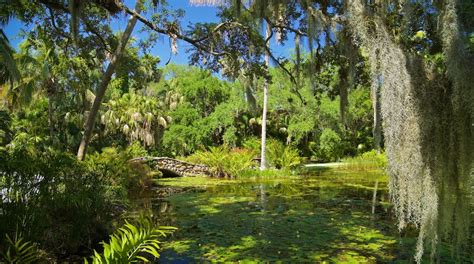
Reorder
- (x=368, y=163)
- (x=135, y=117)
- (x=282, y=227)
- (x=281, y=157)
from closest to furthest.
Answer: (x=282, y=227) < (x=281, y=157) < (x=368, y=163) < (x=135, y=117)

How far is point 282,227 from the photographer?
22.9 ft

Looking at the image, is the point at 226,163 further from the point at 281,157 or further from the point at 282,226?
the point at 282,226

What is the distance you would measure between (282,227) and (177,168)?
1265cm

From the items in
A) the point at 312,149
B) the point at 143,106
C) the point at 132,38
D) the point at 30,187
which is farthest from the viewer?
the point at 312,149

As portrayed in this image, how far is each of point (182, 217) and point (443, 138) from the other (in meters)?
6.05

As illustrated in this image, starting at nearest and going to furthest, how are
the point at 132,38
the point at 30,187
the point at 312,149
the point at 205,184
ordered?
the point at 30,187 < the point at 132,38 < the point at 205,184 < the point at 312,149

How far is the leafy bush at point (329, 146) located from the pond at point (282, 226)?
16.4 metres

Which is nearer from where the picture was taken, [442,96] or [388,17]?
[442,96]

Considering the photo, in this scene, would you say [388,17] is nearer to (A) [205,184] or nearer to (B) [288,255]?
(B) [288,255]

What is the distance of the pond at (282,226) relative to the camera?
5.29m

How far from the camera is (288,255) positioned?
524 cm

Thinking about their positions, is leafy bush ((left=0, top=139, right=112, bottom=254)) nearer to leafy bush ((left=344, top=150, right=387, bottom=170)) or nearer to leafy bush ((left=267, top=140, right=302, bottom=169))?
leafy bush ((left=267, top=140, right=302, bottom=169))

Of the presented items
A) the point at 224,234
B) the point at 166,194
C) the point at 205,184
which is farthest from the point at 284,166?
the point at 224,234

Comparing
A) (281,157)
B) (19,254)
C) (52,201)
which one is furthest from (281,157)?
(19,254)
